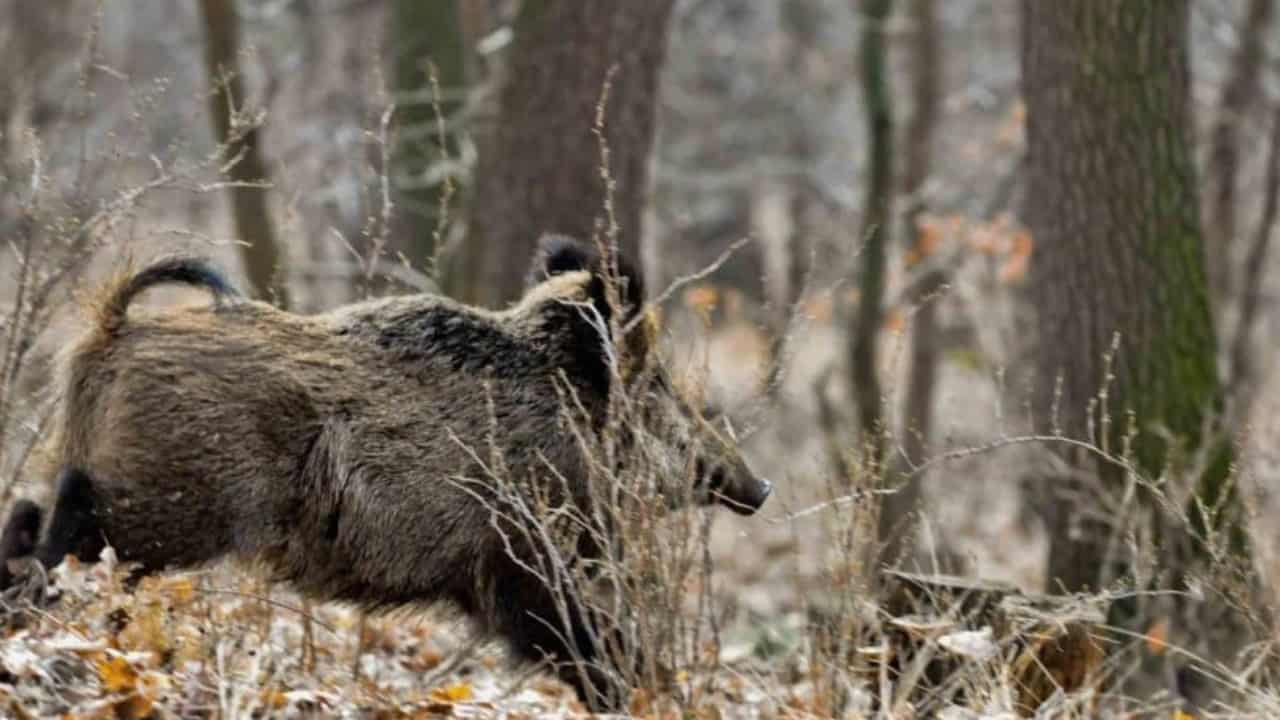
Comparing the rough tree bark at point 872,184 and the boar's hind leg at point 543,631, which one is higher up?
the rough tree bark at point 872,184

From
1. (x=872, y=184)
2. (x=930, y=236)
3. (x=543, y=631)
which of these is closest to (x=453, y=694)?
(x=543, y=631)

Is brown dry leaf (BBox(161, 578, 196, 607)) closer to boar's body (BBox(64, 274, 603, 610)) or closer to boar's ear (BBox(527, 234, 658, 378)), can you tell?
boar's body (BBox(64, 274, 603, 610))

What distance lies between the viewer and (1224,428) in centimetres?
815

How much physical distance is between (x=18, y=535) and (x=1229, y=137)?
10.7 metres

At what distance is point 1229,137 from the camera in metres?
13.8

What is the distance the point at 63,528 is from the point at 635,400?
77.6 inches

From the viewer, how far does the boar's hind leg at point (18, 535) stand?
19.1ft

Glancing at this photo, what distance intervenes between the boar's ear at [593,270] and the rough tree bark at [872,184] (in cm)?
670

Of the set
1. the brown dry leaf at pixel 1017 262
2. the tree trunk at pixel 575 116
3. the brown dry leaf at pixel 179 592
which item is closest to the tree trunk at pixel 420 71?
the tree trunk at pixel 575 116

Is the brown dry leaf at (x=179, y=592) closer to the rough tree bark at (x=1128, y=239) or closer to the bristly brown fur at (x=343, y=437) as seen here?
the bristly brown fur at (x=343, y=437)

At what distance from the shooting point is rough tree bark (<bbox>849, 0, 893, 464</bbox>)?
44.2ft

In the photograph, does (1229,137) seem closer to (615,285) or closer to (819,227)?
(615,285)

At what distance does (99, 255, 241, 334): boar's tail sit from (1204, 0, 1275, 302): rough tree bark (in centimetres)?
927

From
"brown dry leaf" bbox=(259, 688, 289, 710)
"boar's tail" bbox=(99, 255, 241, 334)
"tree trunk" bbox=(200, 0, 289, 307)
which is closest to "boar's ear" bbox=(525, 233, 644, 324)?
"boar's tail" bbox=(99, 255, 241, 334)
